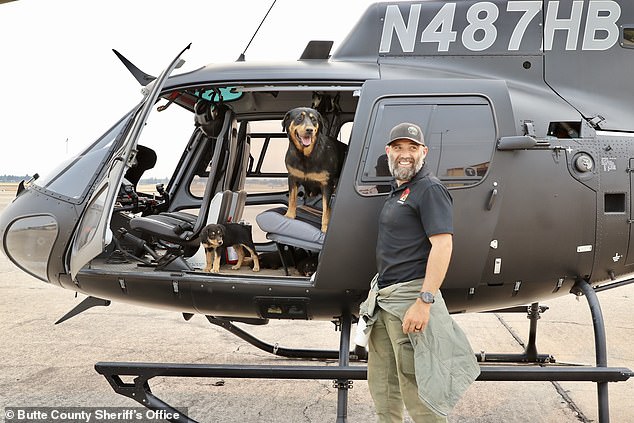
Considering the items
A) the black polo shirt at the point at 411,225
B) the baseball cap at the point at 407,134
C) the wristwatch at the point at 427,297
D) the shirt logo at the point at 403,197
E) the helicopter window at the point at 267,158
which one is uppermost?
the helicopter window at the point at 267,158

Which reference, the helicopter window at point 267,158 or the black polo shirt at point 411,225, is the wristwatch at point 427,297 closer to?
the black polo shirt at point 411,225

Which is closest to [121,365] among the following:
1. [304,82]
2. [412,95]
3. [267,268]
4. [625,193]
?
[267,268]

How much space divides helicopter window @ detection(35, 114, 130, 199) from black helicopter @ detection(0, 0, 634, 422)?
0.05 feet

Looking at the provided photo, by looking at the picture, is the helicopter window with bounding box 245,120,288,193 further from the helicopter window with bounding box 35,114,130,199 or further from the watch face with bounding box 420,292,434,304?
the watch face with bounding box 420,292,434,304

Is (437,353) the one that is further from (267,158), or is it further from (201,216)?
(267,158)

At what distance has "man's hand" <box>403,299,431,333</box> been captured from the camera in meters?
2.94

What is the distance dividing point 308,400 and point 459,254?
6.54 feet

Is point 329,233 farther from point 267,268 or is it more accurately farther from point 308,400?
point 308,400

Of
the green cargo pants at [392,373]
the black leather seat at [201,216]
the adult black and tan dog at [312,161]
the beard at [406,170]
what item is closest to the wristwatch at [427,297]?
the green cargo pants at [392,373]

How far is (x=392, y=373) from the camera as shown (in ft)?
10.8

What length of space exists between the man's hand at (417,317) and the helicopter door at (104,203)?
1813 millimetres

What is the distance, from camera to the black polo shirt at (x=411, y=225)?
9.73 ft

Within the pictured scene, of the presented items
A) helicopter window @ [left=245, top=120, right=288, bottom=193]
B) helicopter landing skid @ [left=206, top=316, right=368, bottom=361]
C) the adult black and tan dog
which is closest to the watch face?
the adult black and tan dog

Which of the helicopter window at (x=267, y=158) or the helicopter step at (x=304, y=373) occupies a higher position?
the helicopter window at (x=267, y=158)
